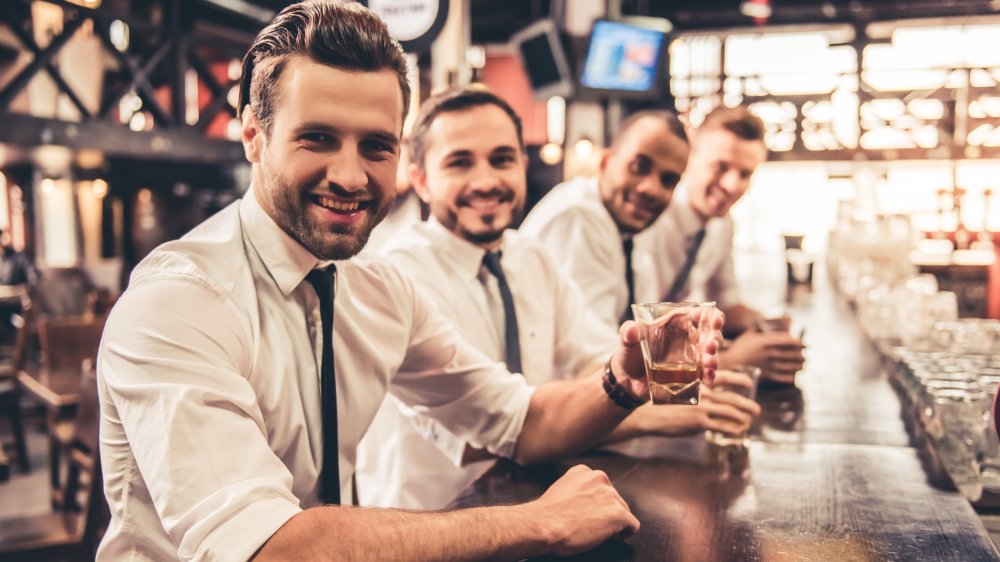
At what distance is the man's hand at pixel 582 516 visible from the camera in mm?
1029

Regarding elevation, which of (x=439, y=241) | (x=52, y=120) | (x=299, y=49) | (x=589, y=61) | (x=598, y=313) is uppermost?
(x=589, y=61)

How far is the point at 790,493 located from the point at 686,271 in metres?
2.24

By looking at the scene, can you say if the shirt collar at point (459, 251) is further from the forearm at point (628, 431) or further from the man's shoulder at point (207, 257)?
the man's shoulder at point (207, 257)

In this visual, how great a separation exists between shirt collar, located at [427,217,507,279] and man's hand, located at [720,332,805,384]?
703mm

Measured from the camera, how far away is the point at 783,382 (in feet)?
7.18

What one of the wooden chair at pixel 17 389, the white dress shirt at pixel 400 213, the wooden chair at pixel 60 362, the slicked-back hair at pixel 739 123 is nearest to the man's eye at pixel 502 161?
the slicked-back hair at pixel 739 123

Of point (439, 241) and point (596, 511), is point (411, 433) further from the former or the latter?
point (596, 511)

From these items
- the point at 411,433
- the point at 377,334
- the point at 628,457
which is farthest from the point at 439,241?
the point at 628,457

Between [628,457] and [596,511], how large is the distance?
45cm

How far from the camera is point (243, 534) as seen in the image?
90cm

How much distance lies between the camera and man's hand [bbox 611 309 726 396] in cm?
120

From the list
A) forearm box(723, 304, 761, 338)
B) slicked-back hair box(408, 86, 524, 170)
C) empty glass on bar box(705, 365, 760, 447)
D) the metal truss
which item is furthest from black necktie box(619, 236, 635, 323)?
the metal truss

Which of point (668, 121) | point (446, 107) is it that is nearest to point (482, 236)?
point (446, 107)

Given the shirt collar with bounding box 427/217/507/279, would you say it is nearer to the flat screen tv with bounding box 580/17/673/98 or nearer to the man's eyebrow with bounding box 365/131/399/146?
the man's eyebrow with bounding box 365/131/399/146
